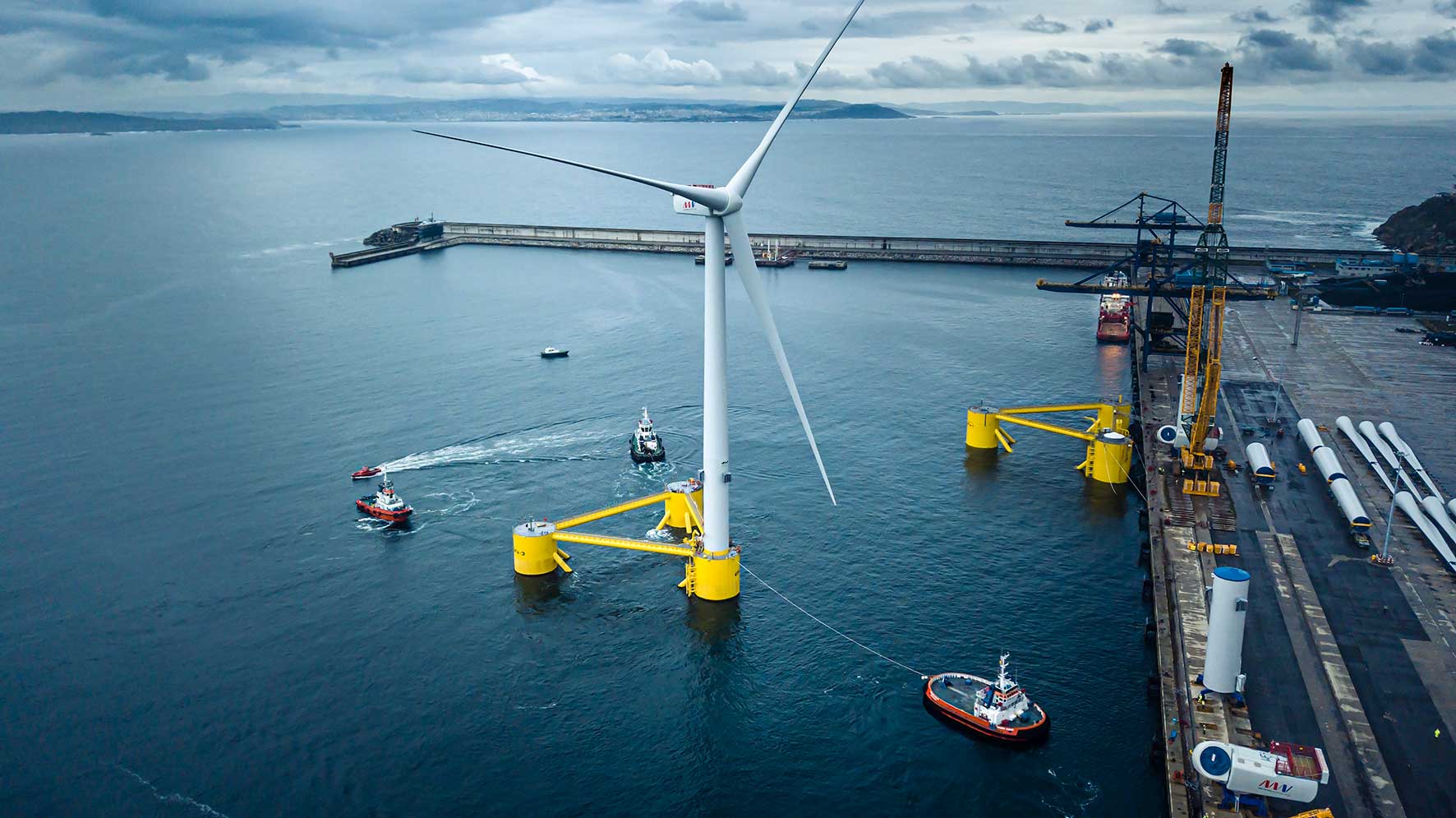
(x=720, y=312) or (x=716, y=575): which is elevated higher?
(x=720, y=312)

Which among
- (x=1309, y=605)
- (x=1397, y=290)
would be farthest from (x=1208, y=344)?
(x=1397, y=290)

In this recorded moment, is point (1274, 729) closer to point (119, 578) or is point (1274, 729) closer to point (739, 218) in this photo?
point (739, 218)

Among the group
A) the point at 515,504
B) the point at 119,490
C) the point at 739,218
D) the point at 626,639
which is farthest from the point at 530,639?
the point at 119,490

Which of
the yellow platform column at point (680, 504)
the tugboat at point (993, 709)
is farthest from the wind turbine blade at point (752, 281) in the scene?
the yellow platform column at point (680, 504)

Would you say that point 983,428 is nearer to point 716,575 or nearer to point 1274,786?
point 716,575

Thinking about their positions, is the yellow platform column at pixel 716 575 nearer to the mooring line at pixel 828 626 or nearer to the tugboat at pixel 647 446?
the mooring line at pixel 828 626
